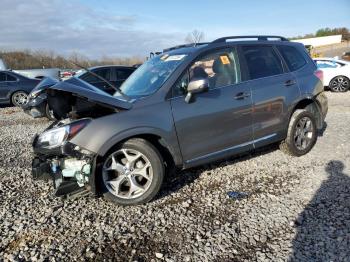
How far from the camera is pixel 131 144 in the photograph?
3.89 metres

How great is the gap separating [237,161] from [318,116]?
170cm

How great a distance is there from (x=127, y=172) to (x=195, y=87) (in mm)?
1270

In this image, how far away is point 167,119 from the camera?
4.06 meters

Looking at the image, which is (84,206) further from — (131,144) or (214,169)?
(214,169)

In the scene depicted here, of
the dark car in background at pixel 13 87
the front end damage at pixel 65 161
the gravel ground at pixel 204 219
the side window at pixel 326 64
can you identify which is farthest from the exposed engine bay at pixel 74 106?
the side window at pixel 326 64

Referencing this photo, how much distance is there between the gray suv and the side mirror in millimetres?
12

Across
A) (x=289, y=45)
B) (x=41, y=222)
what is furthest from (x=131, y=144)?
(x=289, y=45)

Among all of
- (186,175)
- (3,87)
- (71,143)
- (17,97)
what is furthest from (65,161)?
(3,87)

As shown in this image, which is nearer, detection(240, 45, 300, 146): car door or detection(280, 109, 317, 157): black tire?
detection(240, 45, 300, 146): car door

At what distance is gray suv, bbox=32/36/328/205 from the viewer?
3.79 m

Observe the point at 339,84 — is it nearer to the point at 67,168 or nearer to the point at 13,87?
the point at 67,168

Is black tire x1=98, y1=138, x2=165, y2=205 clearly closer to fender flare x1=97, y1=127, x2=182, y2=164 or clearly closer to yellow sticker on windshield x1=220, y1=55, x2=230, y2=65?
fender flare x1=97, y1=127, x2=182, y2=164

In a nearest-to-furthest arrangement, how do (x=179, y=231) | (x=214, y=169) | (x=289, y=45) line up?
(x=179, y=231)
(x=214, y=169)
(x=289, y=45)

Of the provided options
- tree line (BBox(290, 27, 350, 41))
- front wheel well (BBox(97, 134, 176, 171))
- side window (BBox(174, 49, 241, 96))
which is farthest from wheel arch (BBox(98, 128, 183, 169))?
tree line (BBox(290, 27, 350, 41))
